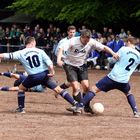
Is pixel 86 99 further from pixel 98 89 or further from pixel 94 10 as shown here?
pixel 94 10

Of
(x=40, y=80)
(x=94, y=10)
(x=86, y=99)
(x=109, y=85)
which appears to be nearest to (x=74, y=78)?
(x=86, y=99)

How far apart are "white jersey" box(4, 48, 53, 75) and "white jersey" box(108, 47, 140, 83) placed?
53.5 inches

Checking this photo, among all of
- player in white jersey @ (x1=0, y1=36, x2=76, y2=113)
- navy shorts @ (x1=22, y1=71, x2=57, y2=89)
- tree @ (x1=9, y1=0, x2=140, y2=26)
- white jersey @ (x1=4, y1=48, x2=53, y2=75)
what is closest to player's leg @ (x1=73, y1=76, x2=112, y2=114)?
player in white jersey @ (x1=0, y1=36, x2=76, y2=113)

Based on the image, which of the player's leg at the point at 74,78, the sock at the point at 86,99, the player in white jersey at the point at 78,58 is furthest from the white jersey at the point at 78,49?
the sock at the point at 86,99

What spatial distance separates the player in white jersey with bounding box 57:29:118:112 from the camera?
13.3 metres

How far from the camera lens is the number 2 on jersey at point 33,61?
42.5 ft

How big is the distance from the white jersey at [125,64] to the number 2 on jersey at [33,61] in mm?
1512

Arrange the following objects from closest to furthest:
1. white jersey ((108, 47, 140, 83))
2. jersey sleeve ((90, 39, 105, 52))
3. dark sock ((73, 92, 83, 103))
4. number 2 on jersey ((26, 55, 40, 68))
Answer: white jersey ((108, 47, 140, 83)) → number 2 on jersey ((26, 55, 40, 68)) → jersey sleeve ((90, 39, 105, 52)) → dark sock ((73, 92, 83, 103))

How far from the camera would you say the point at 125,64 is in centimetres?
1284

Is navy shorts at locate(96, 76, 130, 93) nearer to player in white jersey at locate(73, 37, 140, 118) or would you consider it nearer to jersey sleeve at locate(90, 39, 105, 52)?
player in white jersey at locate(73, 37, 140, 118)

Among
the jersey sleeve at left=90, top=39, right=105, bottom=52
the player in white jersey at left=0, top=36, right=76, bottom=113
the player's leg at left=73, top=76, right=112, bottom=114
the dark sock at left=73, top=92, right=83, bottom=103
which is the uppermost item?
the jersey sleeve at left=90, top=39, right=105, bottom=52

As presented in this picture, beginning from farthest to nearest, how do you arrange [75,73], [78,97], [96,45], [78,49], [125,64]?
[75,73] < [78,97] < [78,49] < [96,45] < [125,64]

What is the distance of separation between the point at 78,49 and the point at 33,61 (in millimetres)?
1051

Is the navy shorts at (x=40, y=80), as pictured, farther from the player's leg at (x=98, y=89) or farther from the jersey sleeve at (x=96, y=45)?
the jersey sleeve at (x=96, y=45)
